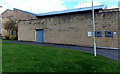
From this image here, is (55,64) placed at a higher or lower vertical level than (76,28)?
lower

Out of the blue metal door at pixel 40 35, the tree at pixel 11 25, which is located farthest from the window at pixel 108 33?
the tree at pixel 11 25

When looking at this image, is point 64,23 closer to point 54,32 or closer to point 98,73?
point 54,32

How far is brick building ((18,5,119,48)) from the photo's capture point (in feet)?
45.2

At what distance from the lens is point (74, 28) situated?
16.6 meters

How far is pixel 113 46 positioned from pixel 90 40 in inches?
113

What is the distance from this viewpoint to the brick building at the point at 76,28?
13.8 metres

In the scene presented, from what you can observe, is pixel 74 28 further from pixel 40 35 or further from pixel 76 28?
pixel 40 35

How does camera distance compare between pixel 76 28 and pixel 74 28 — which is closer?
pixel 76 28

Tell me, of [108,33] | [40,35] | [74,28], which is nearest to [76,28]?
[74,28]

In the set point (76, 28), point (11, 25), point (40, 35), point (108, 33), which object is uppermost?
point (11, 25)

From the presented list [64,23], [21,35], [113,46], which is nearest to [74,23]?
[64,23]

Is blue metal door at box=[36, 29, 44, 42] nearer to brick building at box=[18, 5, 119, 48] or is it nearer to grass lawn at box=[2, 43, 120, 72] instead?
brick building at box=[18, 5, 119, 48]

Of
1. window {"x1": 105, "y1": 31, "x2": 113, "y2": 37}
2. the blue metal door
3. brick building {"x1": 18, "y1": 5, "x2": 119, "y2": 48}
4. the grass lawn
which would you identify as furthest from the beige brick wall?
the grass lawn

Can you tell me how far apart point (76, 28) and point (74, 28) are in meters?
0.32
